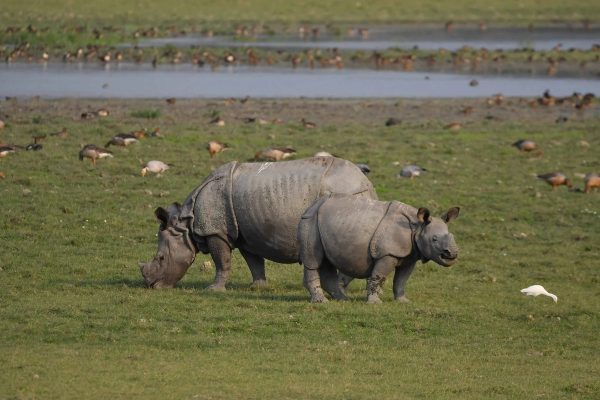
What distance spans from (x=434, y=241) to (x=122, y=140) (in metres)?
12.1

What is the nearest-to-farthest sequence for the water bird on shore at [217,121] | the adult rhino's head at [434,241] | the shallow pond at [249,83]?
the adult rhino's head at [434,241] → the water bird on shore at [217,121] → the shallow pond at [249,83]

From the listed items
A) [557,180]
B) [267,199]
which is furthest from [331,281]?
[557,180]

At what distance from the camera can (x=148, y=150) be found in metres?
23.2

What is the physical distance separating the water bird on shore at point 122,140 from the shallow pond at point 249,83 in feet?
36.0

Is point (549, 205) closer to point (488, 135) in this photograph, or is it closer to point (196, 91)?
point (488, 135)

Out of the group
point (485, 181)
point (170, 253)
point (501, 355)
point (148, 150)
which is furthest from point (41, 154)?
point (501, 355)

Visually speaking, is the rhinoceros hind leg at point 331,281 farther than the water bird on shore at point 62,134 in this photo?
No

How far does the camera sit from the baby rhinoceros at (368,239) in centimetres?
1218

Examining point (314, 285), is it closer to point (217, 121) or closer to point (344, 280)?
point (344, 280)

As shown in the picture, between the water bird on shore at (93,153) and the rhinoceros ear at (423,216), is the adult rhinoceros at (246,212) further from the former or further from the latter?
the water bird on shore at (93,153)

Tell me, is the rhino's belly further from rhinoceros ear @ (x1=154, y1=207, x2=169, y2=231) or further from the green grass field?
rhinoceros ear @ (x1=154, y1=207, x2=169, y2=231)

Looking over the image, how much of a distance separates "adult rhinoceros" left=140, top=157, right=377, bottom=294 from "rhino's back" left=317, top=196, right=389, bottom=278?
473 mm

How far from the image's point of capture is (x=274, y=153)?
2195 centimetres

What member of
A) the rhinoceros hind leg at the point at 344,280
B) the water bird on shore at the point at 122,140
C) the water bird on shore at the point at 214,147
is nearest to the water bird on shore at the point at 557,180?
the water bird on shore at the point at 214,147
